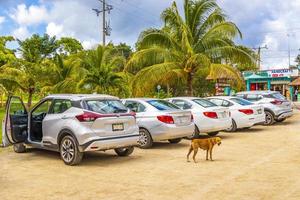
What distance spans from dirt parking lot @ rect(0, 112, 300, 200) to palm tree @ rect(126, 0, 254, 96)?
9260 mm

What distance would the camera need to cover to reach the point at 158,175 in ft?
27.1

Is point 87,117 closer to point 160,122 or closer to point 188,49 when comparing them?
point 160,122

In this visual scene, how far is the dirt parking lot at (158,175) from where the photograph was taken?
22.4 feet

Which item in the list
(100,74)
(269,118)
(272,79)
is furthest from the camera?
(272,79)

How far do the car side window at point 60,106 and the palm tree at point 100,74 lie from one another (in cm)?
1183

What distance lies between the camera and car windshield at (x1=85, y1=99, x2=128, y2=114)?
31.3 feet

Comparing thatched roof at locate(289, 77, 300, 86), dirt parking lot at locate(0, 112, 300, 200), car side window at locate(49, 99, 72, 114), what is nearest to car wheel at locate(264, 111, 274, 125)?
dirt parking lot at locate(0, 112, 300, 200)

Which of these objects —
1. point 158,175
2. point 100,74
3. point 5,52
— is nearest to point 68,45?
point 5,52

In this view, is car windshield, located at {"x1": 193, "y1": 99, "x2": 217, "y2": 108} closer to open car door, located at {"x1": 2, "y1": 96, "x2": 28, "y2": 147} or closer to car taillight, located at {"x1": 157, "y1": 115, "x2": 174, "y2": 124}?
car taillight, located at {"x1": 157, "y1": 115, "x2": 174, "y2": 124}

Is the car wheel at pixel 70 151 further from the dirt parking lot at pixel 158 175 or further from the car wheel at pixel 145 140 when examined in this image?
the car wheel at pixel 145 140

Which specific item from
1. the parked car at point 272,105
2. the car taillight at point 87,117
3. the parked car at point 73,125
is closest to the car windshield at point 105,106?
the parked car at point 73,125

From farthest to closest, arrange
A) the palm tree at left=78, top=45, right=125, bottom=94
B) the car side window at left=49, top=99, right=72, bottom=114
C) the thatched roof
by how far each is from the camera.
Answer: the thatched roof → the palm tree at left=78, top=45, right=125, bottom=94 → the car side window at left=49, top=99, right=72, bottom=114

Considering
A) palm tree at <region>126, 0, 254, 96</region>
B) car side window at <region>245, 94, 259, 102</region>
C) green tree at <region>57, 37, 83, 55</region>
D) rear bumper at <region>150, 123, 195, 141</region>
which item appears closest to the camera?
rear bumper at <region>150, 123, 195, 141</region>

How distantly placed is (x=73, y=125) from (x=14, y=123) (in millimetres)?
2021
